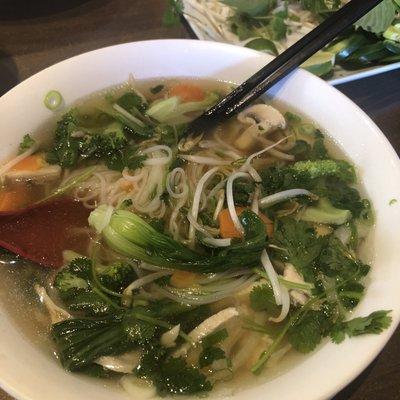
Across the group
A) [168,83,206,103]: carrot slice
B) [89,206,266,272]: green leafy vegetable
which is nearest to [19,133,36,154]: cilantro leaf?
[89,206,266,272]: green leafy vegetable

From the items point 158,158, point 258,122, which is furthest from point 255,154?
point 158,158

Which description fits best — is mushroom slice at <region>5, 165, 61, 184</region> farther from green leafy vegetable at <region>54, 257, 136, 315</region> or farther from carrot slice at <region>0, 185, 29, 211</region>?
green leafy vegetable at <region>54, 257, 136, 315</region>

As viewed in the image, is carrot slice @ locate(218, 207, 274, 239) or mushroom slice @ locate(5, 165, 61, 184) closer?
carrot slice @ locate(218, 207, 274, 239)

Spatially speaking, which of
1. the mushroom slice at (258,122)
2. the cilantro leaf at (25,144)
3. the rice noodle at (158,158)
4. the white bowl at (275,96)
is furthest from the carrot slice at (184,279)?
the cilantro leaf at (25,144)

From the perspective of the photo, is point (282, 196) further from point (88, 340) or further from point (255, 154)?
point (88, 340)

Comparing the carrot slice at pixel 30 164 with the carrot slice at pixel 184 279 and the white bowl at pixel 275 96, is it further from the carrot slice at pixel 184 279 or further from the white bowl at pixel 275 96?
the carrot slice at pixel 184 279

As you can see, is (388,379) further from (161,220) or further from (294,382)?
(161,220)

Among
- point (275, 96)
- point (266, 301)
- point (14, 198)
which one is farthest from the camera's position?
point (275, 96)

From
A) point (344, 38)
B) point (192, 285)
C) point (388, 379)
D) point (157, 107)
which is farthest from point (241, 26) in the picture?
point (388, 379)

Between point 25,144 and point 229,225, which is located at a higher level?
point 25,144
